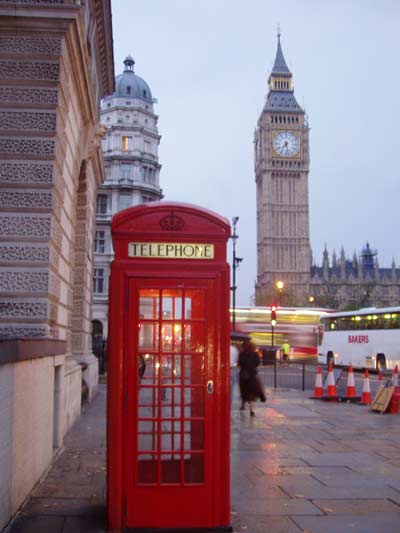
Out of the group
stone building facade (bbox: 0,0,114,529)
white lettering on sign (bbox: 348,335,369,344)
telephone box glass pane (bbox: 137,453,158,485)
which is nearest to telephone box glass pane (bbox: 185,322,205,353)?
telephone box glass pane (bbox: 137,453,158,485)

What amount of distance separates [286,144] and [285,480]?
132m

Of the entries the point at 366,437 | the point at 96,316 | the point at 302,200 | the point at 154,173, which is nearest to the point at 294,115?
the point at 302,200

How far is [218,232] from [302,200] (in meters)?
132

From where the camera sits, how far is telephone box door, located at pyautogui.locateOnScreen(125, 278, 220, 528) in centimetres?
542

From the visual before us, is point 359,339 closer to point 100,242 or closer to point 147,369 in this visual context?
point 147,369

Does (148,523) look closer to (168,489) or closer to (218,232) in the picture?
(168,489)

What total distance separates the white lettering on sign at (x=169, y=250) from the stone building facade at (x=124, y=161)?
5343 centimetres

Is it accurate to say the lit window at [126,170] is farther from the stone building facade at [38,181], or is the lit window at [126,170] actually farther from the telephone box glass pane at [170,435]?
the telephone box glass pane at [170,435]

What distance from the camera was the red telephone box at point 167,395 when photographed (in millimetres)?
5398

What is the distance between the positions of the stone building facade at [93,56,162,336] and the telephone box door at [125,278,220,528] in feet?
176

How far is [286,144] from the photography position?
5320 inches

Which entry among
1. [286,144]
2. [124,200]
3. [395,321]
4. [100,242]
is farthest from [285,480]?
[286,144]

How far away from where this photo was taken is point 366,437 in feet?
35.9

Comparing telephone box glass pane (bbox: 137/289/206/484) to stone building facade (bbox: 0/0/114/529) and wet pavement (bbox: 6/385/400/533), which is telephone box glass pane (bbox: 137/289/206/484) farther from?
stone building facade (bbox: 0/0/114/529)
